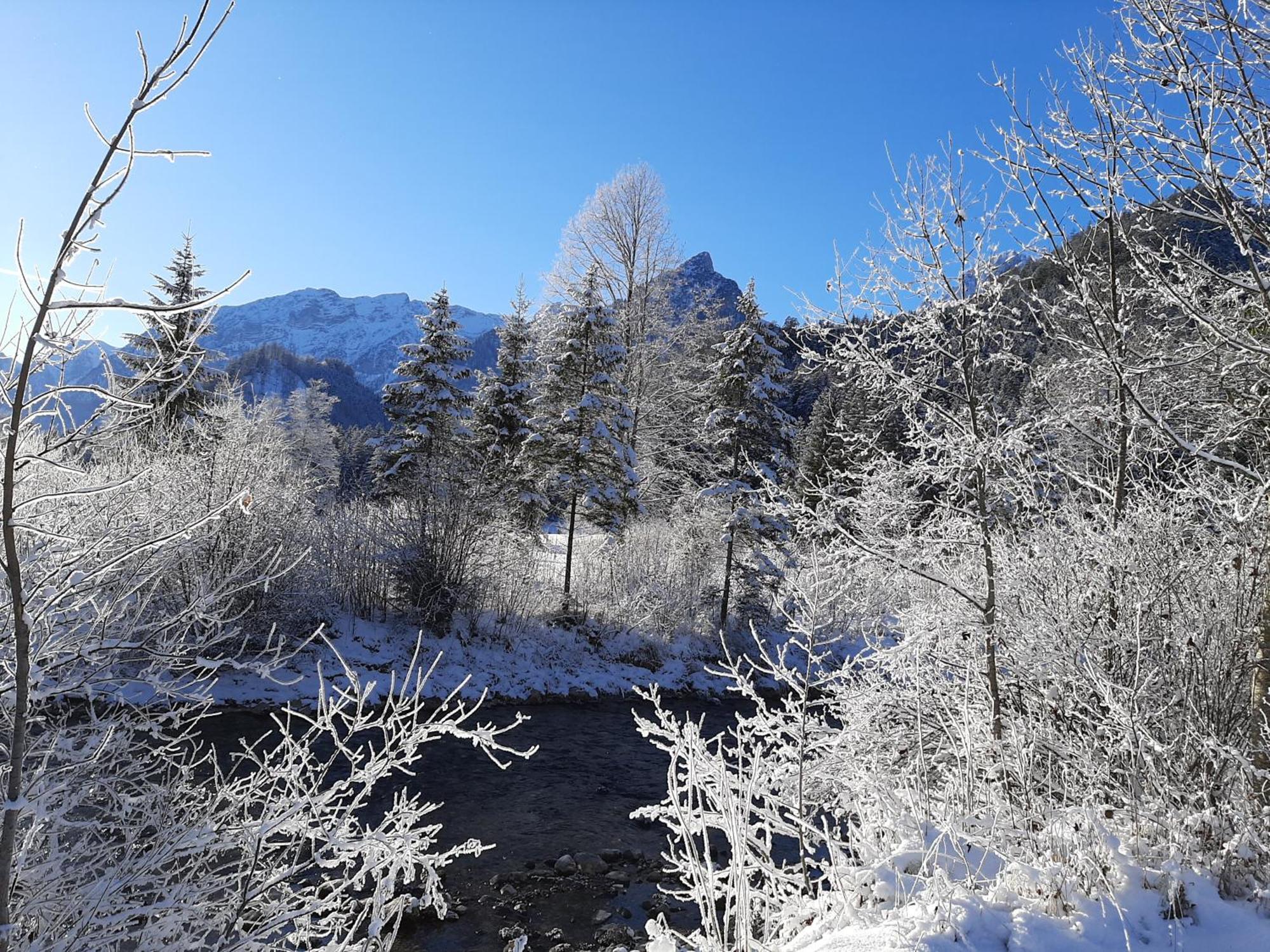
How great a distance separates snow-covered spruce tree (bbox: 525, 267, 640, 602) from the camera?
57.9 feet

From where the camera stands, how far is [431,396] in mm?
20047

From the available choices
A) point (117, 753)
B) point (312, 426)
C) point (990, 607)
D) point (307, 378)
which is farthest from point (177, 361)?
point (307, 378)

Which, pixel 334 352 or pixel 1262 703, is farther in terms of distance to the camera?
pixel 334 352

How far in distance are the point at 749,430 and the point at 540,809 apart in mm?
10679

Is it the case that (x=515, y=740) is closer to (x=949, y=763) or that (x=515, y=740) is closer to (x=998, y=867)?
(x=949, y=763)

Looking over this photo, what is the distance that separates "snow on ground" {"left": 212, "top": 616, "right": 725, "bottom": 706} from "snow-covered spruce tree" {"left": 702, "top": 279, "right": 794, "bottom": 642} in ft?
7.28

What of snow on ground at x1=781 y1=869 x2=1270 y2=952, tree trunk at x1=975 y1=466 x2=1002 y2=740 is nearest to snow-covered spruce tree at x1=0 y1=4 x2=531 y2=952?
snow on ground at x1=781 y1=869 x2=1270 y2=952

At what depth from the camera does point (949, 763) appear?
5.56 metres

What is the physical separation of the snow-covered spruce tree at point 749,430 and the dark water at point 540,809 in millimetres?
5133

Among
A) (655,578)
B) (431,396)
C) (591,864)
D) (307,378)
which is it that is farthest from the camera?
(307,378)

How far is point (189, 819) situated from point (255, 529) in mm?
10635

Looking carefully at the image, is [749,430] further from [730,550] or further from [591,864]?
[591,864]

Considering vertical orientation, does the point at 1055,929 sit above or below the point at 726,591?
above

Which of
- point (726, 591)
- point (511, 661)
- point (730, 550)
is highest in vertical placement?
point (730, 550)
